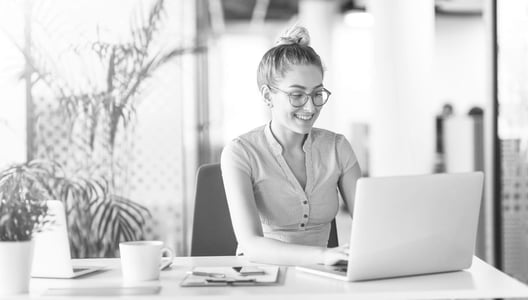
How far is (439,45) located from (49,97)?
936cm

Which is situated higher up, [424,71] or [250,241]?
[424,71]

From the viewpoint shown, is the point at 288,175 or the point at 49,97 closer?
the point at 288,175

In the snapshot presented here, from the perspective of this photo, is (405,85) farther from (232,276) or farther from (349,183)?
(232,276)

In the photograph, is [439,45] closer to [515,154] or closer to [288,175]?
[515,154]

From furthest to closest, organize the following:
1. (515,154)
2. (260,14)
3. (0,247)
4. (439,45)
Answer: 1. (260,14)
2. (439,45)
3. (515,154)
4. (0,247)

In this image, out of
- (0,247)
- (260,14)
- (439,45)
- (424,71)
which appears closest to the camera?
(0,247)

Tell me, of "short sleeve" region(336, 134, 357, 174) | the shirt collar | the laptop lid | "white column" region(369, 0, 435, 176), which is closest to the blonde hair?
the shirt collar

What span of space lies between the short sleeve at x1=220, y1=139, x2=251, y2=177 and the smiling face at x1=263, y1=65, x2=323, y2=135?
16 centimetres

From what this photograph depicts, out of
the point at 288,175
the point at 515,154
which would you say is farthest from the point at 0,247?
the point at 515,154

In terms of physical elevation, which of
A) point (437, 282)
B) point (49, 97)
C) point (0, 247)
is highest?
point (49, 97)

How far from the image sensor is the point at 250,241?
79.9 inches

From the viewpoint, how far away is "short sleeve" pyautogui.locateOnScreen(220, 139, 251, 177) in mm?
2284

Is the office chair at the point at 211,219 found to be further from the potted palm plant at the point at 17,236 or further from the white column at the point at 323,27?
the white column at the point at 323,27

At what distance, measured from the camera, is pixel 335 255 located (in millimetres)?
1773
